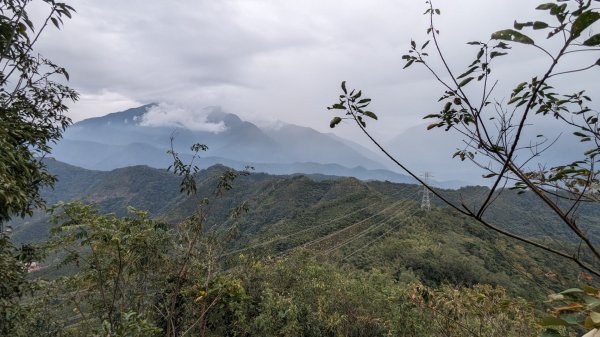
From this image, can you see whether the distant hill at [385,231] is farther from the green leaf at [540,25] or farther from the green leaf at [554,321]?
the green leaf at [540,25]

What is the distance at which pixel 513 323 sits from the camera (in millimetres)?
6027

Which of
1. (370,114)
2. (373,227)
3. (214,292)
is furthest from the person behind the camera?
(373,227)

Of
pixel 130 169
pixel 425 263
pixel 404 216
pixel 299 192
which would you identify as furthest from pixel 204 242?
pixel 130 169

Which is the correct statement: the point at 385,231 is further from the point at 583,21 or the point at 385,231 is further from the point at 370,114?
the point at 583,21

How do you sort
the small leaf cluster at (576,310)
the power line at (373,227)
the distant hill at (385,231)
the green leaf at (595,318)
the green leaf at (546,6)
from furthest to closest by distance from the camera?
the power line at (373,227) < the distant hill at (385,231) < the green leaf at (546,6) < the small leaf cluster at (576,310) < the green leaf at (595,318)

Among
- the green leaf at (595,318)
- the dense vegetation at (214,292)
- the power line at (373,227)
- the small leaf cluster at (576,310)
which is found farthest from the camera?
the power line at (373,227)

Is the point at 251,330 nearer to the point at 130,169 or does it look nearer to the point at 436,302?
the point at 436,302

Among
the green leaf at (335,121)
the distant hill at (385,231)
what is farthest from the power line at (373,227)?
the green leaf at (335,121)

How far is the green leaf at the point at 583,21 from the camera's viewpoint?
110cm

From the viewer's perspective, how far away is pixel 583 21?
1.11 metres

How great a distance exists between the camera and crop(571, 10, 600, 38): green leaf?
1101 millimetres

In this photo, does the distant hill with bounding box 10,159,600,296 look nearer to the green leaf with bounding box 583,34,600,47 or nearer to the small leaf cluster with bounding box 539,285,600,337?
the small leaf cluster with bounding box 539,285,600,337

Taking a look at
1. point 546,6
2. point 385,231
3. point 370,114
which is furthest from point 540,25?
point 385,231

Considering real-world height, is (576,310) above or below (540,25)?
below
